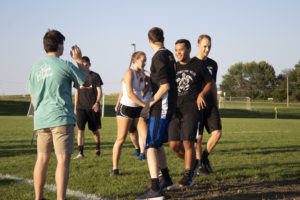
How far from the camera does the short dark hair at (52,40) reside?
3820 millimetres

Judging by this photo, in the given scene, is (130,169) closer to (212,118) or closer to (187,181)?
(187,181)

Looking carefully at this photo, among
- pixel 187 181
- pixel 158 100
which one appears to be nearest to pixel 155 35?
pixel 158 100

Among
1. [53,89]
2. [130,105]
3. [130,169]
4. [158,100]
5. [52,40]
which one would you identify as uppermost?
[52,40]

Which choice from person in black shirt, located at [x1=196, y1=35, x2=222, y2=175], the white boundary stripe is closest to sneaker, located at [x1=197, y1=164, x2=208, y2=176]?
person in black shirt, located at [x1=196, y1=35, x2=222, y2=175]

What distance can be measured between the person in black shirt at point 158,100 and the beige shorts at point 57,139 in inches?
44.6

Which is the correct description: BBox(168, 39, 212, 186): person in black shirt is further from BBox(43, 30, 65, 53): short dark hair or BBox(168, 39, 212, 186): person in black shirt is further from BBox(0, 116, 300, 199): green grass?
BBox(43, 30, 65, 53): short dark hair

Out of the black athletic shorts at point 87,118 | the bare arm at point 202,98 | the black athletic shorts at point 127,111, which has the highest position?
the bare arm at point 202,98

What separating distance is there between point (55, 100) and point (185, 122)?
2.34m

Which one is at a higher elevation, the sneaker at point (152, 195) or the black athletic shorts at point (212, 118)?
the black athletic shorts at point (212, 118)

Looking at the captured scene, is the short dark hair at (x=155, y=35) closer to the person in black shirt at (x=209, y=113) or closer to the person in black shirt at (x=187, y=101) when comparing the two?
the person in black shirt at (x=187, y=101)

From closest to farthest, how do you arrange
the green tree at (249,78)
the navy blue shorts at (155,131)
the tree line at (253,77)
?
the navy blue shorts at (155,131)
the tree line at (253,77)
the green tree at (249,78)

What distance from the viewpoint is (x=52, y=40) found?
12.5 ft

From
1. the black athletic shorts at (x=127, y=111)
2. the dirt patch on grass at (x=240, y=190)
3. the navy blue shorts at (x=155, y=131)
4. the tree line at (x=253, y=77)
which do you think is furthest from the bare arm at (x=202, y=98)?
the tree line at (x=253, y=77)

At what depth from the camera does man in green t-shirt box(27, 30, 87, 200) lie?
12.1ft
